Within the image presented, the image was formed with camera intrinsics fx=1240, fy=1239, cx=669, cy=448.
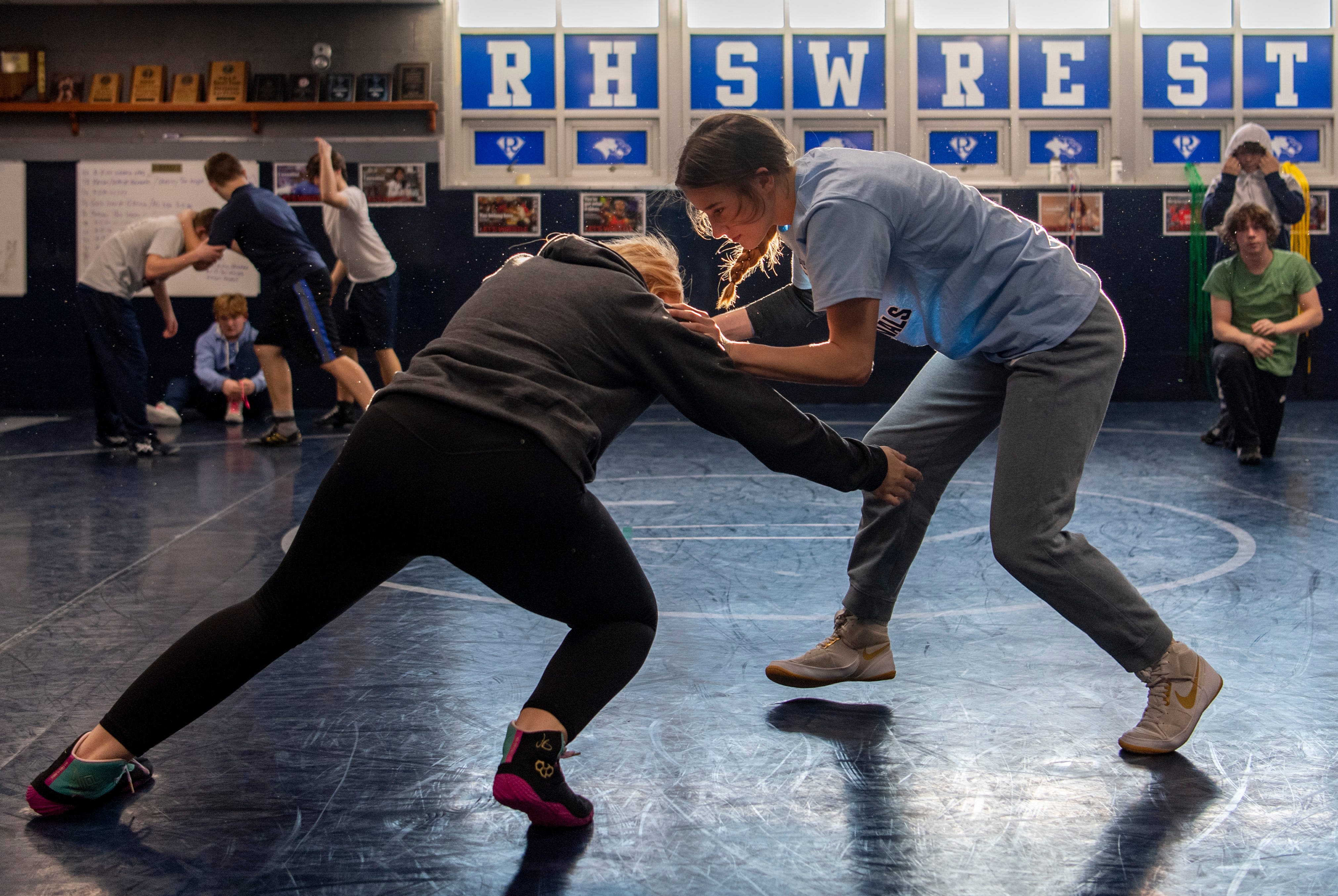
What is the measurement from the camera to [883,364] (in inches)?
353

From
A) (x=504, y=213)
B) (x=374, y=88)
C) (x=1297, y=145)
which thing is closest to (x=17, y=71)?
(x=374, y=88)

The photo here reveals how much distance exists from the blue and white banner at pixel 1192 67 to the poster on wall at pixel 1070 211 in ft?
2.86

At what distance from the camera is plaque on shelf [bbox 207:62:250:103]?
886 centimetres

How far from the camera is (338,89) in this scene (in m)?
8.84

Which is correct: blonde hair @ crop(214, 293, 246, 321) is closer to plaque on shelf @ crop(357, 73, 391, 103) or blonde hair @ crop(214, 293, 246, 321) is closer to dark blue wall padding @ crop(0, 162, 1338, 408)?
dark blue wall padding @ crop(0, 162, 1338, 408)

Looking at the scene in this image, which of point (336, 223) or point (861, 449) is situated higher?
point (336, 223)

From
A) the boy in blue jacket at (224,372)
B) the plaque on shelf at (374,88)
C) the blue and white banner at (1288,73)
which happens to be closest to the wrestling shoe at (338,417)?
the boy in blue jacket at (224,372)

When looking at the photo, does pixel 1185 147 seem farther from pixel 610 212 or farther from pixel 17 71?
pixel 17 71

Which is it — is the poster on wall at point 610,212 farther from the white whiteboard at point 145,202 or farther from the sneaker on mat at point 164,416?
the sneaker on mat at point 164,416

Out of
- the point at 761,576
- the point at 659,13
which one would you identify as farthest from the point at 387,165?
the point at 761,576

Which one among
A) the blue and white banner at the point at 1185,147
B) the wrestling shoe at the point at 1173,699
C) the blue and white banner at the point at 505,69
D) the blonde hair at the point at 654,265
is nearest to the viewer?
the blonde hair at the point at 654,265

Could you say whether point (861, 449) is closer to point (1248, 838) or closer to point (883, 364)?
point (1248, 838)

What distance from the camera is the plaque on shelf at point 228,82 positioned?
8.86 m

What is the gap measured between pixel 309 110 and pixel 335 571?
25.8 feet
